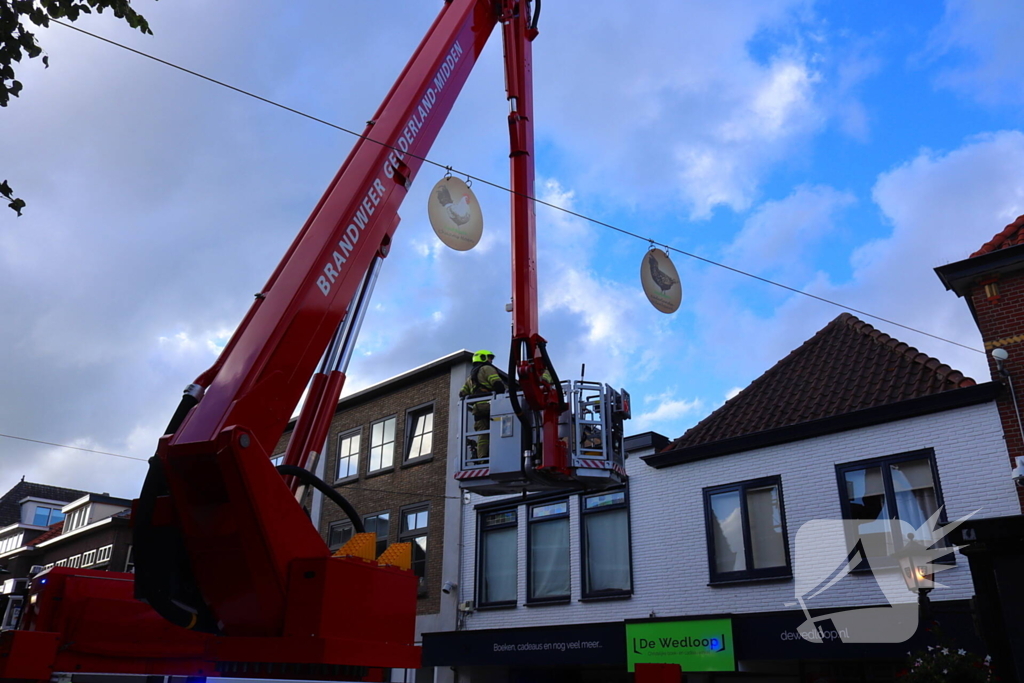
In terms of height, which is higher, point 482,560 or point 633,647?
point 482,560

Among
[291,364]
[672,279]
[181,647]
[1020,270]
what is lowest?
[181,647]

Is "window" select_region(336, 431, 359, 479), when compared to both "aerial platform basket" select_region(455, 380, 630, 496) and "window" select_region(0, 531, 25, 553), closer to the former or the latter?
"aerial platform basket" select_region(455, 380, 630, 496)

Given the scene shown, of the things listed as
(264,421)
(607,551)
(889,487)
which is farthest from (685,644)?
(264,421)

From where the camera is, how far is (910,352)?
1488 centimetres

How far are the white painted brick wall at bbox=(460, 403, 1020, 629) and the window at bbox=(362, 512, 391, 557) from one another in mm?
4247

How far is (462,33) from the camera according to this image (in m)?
9.22

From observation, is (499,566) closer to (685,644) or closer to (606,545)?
(606,545)

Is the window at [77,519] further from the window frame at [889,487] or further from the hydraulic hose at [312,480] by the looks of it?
the hydraulic hose at [312,480]

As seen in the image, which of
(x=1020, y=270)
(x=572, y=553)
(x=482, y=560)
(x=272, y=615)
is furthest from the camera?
(x=482, y=560)

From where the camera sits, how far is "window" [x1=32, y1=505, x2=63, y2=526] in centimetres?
5012

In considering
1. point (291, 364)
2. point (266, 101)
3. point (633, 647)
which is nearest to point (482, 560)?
point (633, 647)

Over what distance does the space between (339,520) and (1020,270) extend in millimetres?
18738

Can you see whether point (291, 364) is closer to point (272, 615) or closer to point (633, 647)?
point (272, 615)

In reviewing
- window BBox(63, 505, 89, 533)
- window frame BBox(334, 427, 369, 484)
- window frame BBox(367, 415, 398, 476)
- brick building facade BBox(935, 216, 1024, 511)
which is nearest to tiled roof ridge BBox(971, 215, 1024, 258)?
brick building facade BBox(935, 216, 1024, 511)
